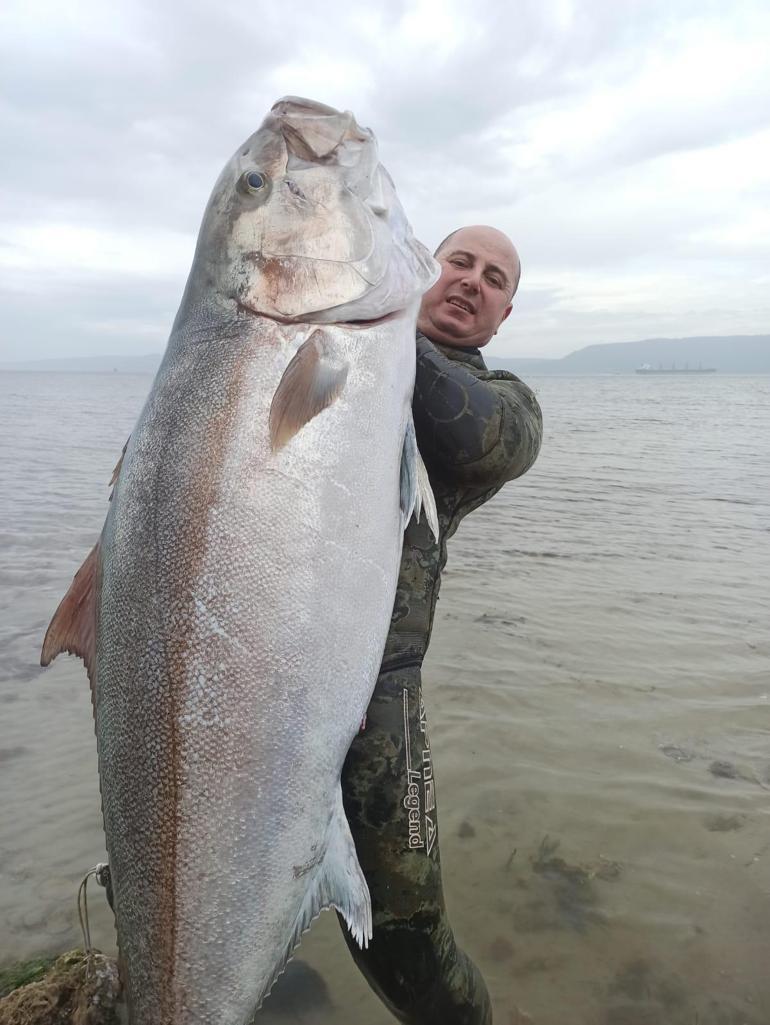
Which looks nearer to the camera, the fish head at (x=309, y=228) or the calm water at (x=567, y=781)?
the fish head at (x=309, y=228)

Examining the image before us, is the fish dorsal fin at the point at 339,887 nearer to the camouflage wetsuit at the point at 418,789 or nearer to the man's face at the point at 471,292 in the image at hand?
the camouflage wetsuit at the point at 418,789

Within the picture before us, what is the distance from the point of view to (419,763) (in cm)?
281

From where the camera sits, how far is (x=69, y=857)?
430cm

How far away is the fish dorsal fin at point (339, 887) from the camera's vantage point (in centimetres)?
220

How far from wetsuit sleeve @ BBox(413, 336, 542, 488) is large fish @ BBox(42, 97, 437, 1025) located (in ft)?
0.83

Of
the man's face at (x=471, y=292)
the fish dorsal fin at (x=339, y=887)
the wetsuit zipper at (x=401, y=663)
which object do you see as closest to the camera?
the fish dorsal fin at (x=339, y=887)

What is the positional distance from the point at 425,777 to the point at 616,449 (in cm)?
2254

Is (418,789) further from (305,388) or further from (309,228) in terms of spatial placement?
(309,228)

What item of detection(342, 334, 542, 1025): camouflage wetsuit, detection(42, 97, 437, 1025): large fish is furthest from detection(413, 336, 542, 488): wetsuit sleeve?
detection(42, 97, 437, 1025): large fish

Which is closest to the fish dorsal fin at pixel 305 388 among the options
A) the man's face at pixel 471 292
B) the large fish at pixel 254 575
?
the large fish at pixel 254 575

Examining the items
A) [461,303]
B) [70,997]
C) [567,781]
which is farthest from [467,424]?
[567,781]

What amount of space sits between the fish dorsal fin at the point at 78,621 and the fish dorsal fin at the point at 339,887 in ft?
2.99

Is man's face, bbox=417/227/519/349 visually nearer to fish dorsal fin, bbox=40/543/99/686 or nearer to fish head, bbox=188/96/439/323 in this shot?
fish head, bbox=188/96/439/323

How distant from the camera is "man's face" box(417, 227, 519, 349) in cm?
351
